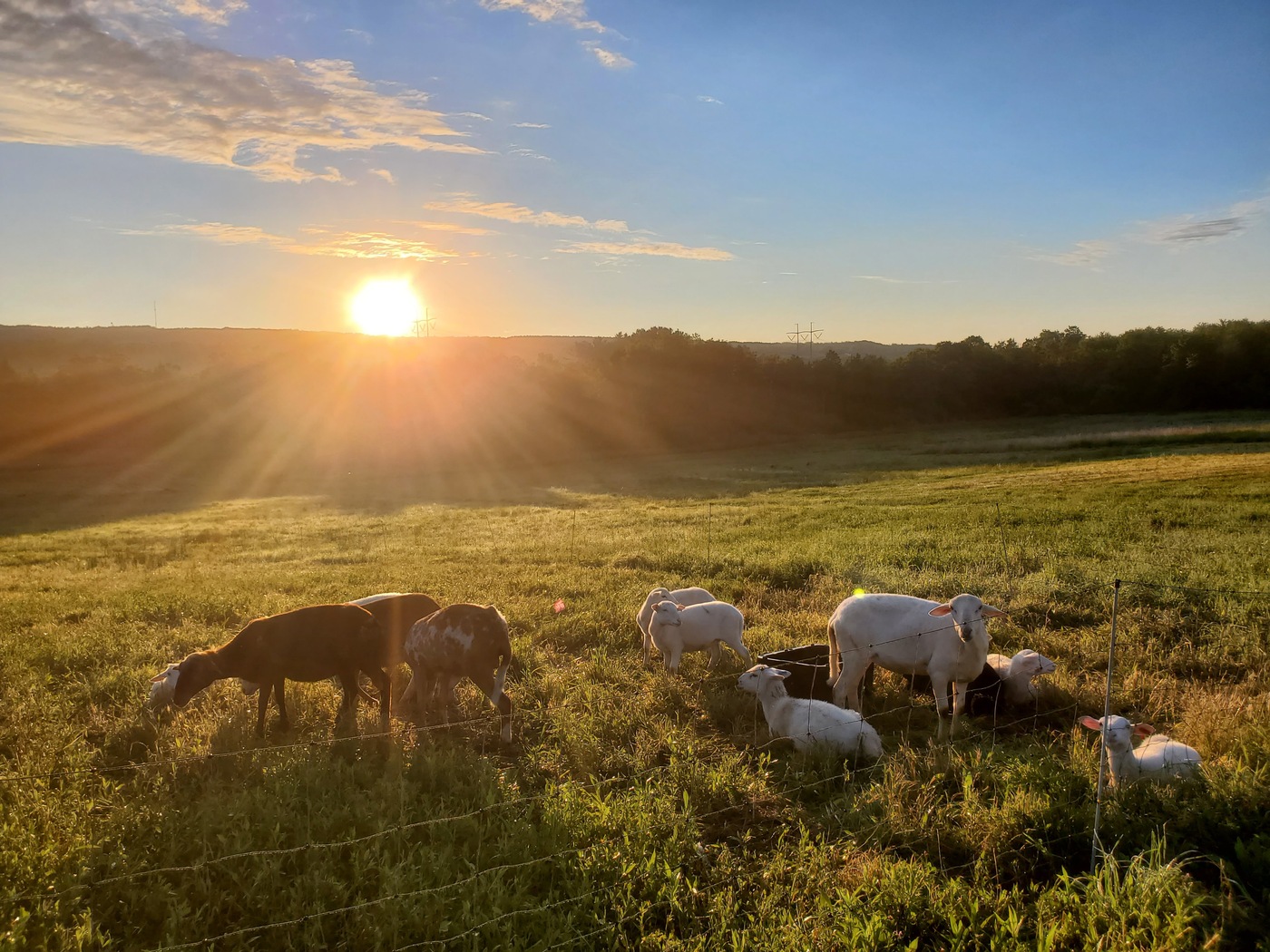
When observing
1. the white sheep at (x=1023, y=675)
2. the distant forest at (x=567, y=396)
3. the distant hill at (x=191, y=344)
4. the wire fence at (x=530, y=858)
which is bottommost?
the wire fence at (x=530, y=858)

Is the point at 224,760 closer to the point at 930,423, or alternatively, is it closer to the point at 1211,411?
the point at 930,423

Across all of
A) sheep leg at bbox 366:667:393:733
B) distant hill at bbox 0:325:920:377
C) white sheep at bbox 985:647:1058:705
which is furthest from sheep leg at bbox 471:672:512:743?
distant hill at bbox 0:325:920:377

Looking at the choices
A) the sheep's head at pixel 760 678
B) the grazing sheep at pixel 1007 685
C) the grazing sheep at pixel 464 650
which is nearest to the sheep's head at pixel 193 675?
the grazing sheep at pixel 464 650

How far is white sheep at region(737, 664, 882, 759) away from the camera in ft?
21.6

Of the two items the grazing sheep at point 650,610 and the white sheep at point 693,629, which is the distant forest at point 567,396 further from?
the white sheep at point 693,629

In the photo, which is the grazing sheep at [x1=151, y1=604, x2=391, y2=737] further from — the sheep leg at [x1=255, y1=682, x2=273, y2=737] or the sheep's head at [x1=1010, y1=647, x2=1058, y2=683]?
the sheep's head at [x1=1010, y1=647, x2=1058, y2=683]

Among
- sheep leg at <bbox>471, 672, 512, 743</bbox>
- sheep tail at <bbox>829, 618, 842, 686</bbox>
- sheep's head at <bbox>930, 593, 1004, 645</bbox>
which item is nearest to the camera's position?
sheep leg at <bbox>471, 672, 512, 743</bbox>

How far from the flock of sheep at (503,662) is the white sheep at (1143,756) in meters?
0.68

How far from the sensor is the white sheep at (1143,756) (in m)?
5.54

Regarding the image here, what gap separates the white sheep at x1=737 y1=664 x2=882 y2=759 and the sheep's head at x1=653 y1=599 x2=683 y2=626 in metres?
1.44

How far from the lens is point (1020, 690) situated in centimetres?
768

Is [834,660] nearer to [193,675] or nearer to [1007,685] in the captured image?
[1007,685]

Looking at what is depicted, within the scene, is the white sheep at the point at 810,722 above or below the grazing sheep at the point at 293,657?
below

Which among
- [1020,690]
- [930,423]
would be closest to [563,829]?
[1020,690]
